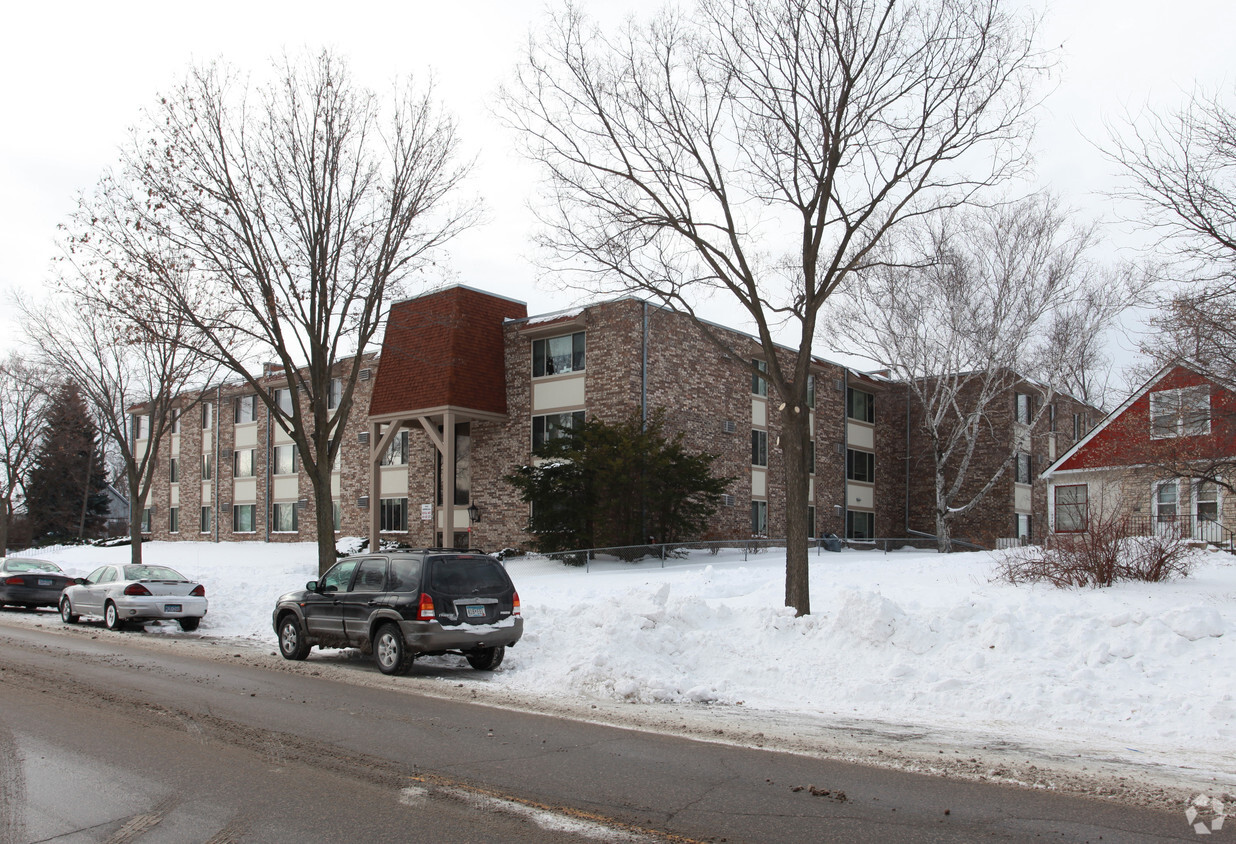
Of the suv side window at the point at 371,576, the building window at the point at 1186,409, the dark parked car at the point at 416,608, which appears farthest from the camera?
the building window at the point at 1186,409

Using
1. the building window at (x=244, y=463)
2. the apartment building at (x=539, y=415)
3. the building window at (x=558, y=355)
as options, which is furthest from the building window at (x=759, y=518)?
the building window at (x=244, y=463)

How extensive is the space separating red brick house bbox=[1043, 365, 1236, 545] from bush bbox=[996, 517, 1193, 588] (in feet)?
1.84

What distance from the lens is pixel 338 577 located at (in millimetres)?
13070

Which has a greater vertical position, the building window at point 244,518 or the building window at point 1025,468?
the building window at point 1025,468

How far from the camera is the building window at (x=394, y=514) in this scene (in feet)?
109

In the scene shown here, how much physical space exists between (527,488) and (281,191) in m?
9.85

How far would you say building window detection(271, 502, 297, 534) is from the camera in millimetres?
38812

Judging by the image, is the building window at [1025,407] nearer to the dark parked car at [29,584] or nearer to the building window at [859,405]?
the building window at [859,405]

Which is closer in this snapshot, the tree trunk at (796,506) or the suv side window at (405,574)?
the suv side window at (405,574)

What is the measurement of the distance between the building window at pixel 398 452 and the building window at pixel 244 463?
1019 cm

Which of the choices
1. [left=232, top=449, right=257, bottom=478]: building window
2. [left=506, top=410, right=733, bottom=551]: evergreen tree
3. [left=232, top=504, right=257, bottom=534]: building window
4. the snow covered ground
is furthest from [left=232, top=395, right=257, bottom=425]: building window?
the snow covered ground

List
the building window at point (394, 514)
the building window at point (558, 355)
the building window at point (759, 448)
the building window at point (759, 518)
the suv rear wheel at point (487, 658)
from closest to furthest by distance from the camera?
the suv rear wheel at point (487, 658) → the building window at point (558, 355) → the building window at point (759, 518) → the building window at point (759, 448) → the building window at point (394, 514)

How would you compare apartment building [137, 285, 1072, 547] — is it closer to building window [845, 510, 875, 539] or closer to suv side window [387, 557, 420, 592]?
building window [845, 510, 875, 539]

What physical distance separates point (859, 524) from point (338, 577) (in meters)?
27.7
